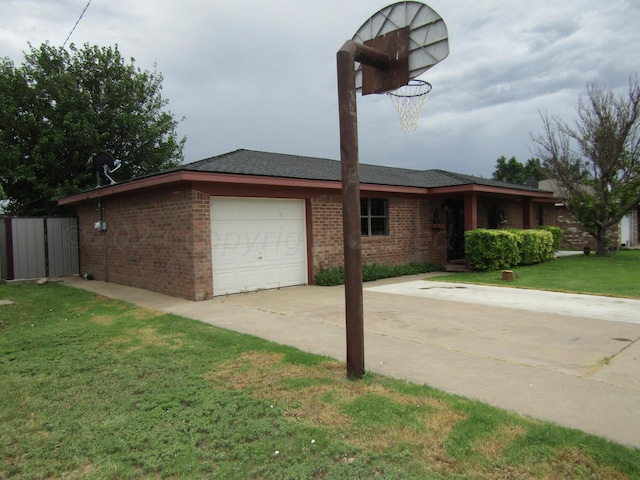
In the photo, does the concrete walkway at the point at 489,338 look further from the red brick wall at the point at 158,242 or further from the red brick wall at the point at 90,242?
the red brick wall at the point at 90,242

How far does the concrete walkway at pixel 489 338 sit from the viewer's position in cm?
385

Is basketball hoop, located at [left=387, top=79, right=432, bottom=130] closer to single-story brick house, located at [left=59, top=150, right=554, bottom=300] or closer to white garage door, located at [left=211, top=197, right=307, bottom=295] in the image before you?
single-story brick house, located at [left=59, top=150, right=554, bottom=300]

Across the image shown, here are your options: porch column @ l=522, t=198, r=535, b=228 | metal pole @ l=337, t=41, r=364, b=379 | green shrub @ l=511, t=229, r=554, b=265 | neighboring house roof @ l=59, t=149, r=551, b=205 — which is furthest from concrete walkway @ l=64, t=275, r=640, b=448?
porch column @ l=522, t=198, r=535, b=228

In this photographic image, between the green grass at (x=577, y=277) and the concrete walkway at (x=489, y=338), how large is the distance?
39.9 inches

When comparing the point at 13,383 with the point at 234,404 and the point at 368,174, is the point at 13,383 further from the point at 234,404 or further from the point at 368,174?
the point at 368,174

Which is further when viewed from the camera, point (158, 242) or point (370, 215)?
point (370, 215)

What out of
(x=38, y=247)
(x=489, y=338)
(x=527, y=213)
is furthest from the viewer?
(x=527, y=213)

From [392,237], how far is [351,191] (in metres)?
9.87

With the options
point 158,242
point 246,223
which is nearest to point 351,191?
point 246,223

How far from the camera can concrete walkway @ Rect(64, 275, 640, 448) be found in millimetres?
3848

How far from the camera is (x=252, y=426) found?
134 inches

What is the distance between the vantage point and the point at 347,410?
3.62 meters

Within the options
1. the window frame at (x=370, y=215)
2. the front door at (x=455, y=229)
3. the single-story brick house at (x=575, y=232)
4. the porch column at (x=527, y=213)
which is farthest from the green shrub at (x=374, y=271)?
the single-story brick house at (x=575, y=232)

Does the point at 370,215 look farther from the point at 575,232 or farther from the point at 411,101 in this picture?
the point at 575,232
